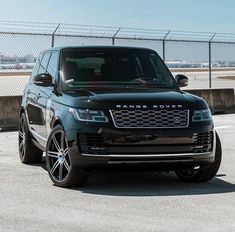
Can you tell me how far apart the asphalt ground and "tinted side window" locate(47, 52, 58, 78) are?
1.44 metres

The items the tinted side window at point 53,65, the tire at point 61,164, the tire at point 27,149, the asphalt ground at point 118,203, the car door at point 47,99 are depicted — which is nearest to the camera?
the asphalt ground at point 118,203

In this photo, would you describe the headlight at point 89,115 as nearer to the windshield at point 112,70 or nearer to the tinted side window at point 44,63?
the windshield at point 112,70

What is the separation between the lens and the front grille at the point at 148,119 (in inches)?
280

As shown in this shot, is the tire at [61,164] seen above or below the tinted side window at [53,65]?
below

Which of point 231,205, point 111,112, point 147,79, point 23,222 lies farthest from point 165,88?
point 23,222

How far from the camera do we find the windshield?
8281 millimetres

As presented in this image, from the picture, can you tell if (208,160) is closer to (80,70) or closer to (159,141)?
(159,141)

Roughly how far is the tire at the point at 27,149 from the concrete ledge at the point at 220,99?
1100 cm

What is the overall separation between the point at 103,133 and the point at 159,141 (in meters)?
0.66

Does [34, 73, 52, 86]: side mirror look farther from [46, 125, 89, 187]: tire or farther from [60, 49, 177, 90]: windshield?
[46, 125, 89, 187]: tire

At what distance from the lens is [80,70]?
331 inches

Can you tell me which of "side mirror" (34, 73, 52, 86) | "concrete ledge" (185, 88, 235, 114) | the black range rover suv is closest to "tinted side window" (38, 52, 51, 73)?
the black range rover suv

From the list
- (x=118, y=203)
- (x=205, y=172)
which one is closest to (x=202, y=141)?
(x=205, y=172)

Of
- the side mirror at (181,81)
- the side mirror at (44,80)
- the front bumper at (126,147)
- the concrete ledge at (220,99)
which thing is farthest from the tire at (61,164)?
the concrete ledge at (220,99)
